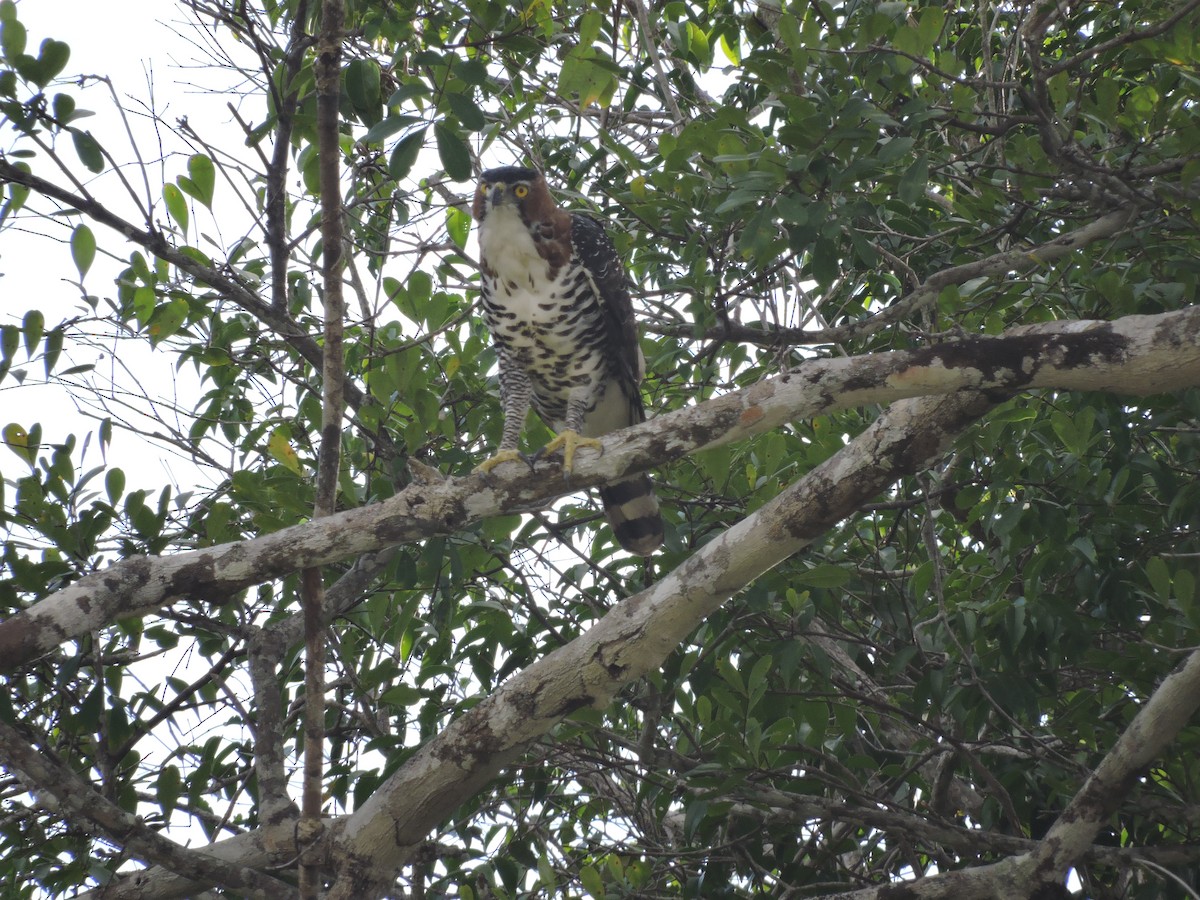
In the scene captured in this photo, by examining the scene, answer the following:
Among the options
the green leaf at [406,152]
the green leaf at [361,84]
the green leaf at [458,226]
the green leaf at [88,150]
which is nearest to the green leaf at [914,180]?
the green leaf at [406,152]

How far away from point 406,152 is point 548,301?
55.3 inches

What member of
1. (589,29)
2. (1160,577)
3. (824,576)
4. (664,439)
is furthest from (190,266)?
(1160,577)

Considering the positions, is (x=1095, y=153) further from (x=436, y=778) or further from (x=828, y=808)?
(x=436, y=778)

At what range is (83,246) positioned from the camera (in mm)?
2975

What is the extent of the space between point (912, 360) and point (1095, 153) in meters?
1.27

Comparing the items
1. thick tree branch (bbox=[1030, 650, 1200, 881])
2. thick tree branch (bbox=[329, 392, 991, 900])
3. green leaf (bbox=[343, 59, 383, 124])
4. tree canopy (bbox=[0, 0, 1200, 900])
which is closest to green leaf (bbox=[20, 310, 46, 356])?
tree canopy (bbox=[0, 0, 1200, 900])

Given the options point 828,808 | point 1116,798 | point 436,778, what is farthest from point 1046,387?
point 436,778

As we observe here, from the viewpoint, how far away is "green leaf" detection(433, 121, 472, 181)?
Result: 2.43 metres

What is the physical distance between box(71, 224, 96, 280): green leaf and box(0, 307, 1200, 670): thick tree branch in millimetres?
1150

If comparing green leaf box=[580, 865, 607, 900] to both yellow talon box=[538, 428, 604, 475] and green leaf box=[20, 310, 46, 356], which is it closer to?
yellow talon box=[538, 428, 604, 475]

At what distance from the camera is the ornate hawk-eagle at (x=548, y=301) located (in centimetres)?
375

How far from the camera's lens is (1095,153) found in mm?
3123

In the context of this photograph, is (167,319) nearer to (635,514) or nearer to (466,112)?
(466,112)

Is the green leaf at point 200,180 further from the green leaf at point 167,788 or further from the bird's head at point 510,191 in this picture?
the green leaf at point 167,788
